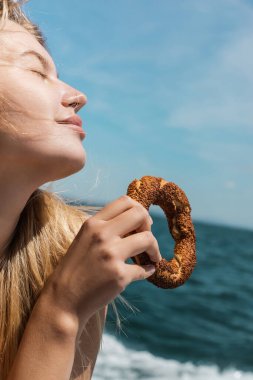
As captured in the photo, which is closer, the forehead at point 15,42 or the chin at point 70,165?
the chin at point 70,165

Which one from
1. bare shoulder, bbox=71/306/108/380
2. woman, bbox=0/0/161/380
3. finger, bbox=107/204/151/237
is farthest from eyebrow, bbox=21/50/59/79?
bare shoulder, bbox=71/306/108/380

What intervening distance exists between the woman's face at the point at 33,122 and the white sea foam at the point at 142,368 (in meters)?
6.40

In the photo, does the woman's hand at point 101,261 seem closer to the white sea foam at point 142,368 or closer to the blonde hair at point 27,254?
the blonde hair at point 27,254

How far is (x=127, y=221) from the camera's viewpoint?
6.44ft

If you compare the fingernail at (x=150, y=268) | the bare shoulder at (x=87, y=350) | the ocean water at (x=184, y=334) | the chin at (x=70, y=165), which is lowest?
the ocean water at (x=184, y=334)

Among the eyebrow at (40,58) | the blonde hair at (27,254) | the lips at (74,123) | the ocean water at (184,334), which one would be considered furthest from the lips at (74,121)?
the ocean water at (184,334)

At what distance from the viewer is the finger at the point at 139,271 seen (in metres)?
1.98

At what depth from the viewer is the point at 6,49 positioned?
2244 mm

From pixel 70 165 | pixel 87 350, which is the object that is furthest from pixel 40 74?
pixel 87 350

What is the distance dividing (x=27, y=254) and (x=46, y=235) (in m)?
0.12

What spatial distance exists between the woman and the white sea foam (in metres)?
5.94

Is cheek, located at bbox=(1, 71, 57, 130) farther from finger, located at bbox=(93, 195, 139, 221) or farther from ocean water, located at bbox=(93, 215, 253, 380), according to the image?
ocean water, located at bbox=(93, 215, 253, 380)

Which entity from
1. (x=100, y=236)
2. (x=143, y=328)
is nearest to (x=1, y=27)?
(x=100, y=236)

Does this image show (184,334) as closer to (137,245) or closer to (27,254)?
(27,254)
